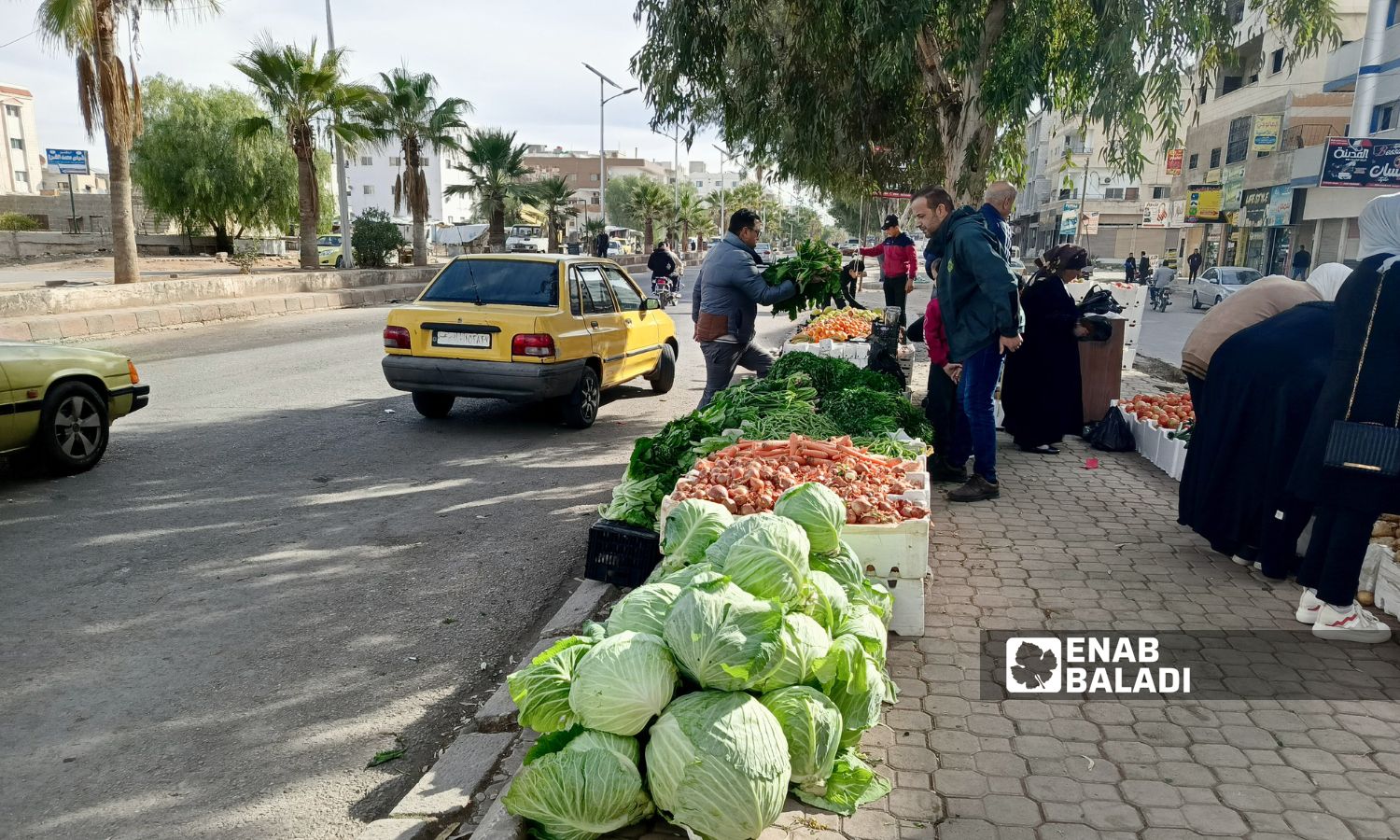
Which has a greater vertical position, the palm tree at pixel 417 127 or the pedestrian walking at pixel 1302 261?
the palm tree at pixel 417 127

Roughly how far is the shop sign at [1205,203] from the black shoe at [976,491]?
4544 centimetres

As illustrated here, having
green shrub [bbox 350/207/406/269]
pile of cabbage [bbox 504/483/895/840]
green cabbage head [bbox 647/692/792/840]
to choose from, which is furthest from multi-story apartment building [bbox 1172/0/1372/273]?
green cabbage head [bbox 647/692/792/840]

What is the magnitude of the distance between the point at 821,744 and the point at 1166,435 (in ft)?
18.4

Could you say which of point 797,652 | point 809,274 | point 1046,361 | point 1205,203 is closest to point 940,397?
point 1046,361

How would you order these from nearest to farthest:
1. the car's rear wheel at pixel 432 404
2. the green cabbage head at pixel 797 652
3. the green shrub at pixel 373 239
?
the green cabbage head at pixel 797 652
the car's rear wheel at pixel 432 404
the green shrub at pixel 373 239

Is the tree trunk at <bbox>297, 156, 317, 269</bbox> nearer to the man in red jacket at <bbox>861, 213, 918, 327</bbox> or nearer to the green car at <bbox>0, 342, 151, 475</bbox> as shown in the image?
the man in red jacket at <bbox>861, 213, 918, 327</bbox>

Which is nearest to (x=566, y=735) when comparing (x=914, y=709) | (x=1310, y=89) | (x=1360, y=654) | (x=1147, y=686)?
(x=914, y=709)

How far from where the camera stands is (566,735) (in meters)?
2.68

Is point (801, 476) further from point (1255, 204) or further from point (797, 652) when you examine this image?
point (1255, 204)

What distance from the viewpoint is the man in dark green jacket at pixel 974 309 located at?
577 cm

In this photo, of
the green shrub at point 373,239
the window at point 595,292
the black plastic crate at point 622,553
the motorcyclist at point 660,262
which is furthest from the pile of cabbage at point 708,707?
the green shrub at point 373,239

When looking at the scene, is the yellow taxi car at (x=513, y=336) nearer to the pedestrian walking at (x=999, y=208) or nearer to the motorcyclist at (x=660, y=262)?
the pedestrian walking at (x=999, y=208)

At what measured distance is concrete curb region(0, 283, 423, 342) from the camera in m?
14.1

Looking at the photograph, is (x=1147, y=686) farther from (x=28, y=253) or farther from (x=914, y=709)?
(x=28, y=253)
